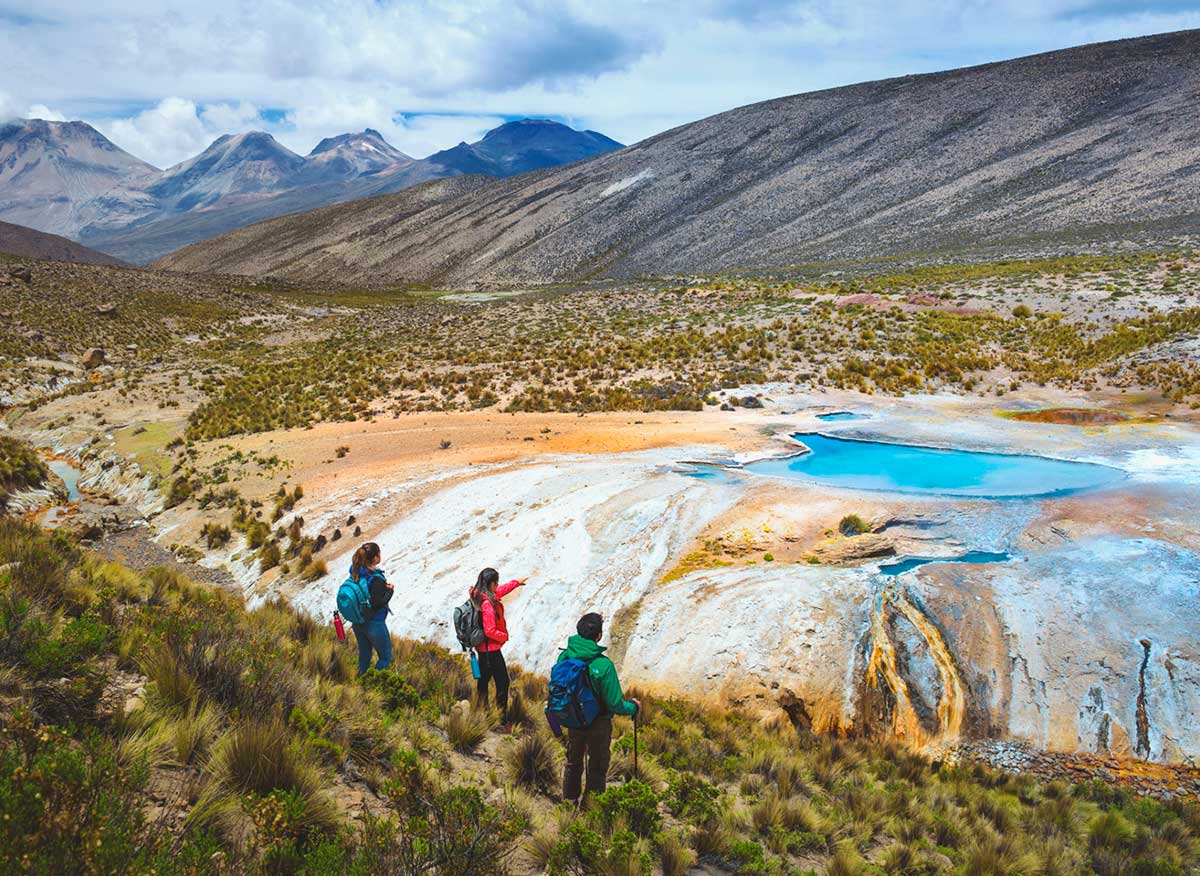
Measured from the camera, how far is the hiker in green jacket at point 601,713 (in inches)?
207

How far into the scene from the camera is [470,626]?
700 cm

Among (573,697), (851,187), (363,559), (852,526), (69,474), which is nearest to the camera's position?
(573,697)

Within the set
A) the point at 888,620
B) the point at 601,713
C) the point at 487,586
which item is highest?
the point at 487,586

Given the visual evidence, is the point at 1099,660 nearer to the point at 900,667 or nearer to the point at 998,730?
the point at 998,730

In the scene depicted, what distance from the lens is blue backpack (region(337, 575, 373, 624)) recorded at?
6.95 metres

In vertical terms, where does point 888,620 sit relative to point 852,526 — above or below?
below

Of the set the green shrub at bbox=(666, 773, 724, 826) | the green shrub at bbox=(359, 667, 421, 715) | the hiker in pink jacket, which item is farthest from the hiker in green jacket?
the green shrub at bbox=(359, 667, 421, 715)

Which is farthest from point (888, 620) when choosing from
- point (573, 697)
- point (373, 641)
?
point (373, 641)

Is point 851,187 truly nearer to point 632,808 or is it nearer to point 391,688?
point 391,688

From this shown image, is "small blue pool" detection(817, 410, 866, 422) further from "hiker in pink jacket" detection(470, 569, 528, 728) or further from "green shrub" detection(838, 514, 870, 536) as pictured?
"hiker in pink jacket" detection(470, 569, 528, 728)

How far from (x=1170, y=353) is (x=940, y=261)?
3979cm

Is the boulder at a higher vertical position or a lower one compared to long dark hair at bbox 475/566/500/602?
higher

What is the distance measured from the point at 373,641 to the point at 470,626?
1187 millimetres

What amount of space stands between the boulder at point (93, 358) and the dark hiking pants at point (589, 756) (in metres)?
50.2
